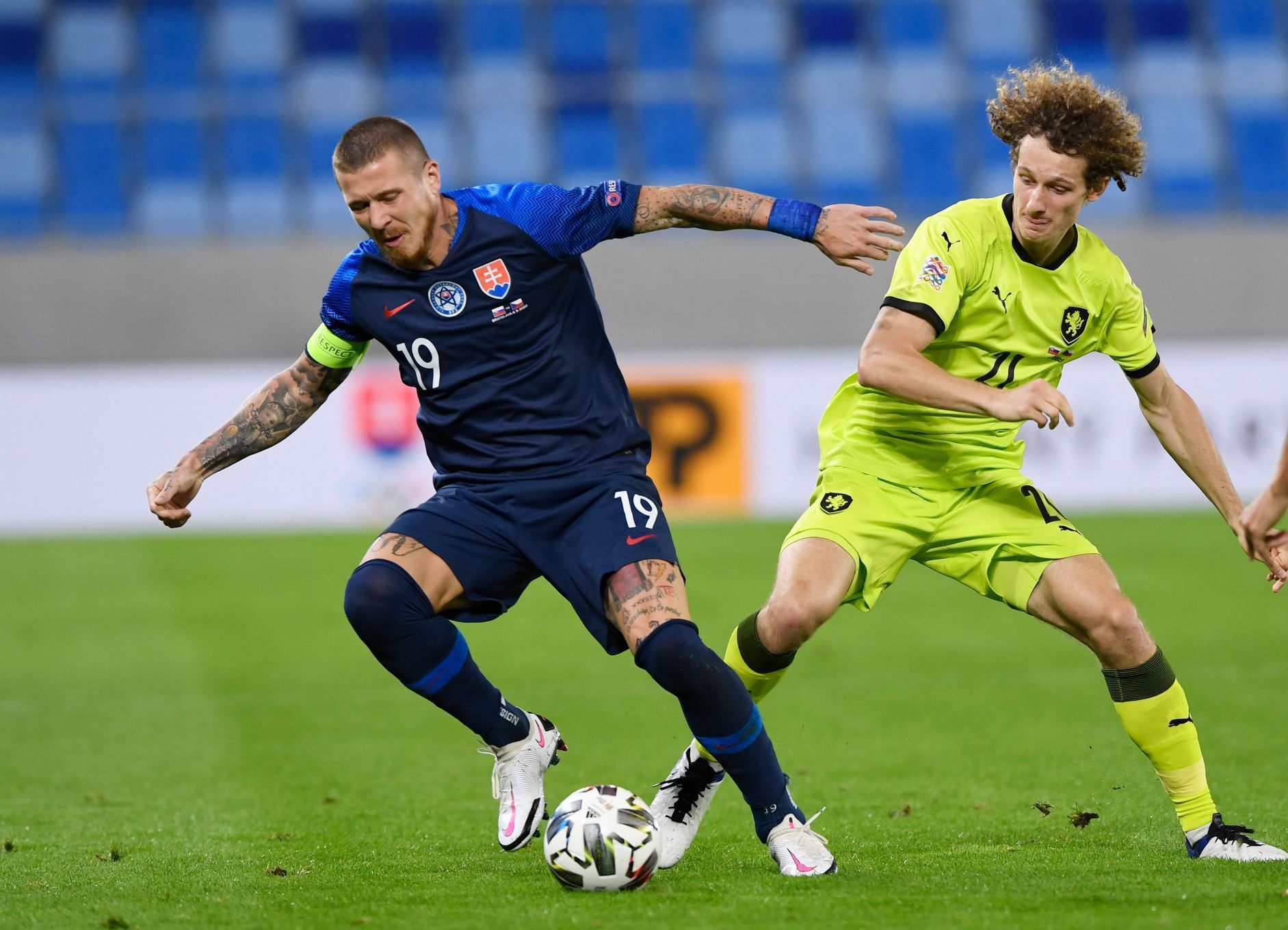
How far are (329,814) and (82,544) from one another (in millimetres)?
10692

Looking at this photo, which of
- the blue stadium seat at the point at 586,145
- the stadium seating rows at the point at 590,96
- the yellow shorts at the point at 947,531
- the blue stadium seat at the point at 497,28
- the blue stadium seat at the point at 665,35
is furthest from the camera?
the blue stadium seat at the point at 665,35

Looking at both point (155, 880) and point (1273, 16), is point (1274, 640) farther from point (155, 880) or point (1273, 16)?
point (1273, 16)

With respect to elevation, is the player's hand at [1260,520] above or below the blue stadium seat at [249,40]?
below

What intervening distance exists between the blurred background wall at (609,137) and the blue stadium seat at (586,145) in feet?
0.12

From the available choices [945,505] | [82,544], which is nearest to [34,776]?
[945,505]

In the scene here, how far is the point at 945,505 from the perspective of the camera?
4.92 m

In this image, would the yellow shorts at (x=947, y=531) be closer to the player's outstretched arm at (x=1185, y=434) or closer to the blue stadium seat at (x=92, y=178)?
the player's outstretched arm at (x=1185, y=434)

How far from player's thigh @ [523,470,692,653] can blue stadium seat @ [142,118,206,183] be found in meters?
15.5

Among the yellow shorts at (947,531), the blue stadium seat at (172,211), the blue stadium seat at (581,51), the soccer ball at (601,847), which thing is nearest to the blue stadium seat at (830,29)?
the blue stadium seat at (581,51)

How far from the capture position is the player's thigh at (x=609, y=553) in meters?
4.43

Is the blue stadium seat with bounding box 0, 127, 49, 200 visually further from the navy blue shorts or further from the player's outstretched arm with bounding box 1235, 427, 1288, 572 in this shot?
the player's outstretched arm with bounding box 1235, 427, 1288, 572

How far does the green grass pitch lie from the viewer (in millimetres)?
4102

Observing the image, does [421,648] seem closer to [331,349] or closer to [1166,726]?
[331,349]

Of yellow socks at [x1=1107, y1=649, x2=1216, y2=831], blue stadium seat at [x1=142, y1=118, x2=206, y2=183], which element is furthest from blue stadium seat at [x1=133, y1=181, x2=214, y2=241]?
yellow socks at [x1=1107, y1=649, x2=1216, y2=831]
